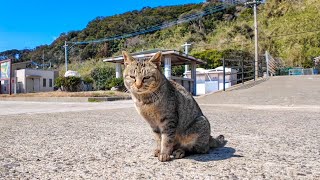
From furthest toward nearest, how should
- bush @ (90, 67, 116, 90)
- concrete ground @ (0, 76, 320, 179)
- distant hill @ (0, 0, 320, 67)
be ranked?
distant hill @ (0, 0, 320, 67)
bush @ (90, 67, 116, 90)
concrete ground @ (0, 76, 320, 179)

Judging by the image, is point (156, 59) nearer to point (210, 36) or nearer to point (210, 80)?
point (210, 80)

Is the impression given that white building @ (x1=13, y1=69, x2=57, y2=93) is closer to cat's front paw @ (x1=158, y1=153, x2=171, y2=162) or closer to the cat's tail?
the cat's tail

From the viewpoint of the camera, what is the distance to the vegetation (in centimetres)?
3433

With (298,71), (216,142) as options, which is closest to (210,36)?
(298,71)

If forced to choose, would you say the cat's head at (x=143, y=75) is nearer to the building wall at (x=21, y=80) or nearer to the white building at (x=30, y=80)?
the white building at (x=30, y=80)

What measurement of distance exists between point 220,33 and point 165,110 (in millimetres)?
47709

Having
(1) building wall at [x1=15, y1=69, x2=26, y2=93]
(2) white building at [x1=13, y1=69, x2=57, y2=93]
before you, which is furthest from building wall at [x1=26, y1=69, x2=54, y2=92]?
(1) building wall at [x1=15, y1=69, x2=26, y2=93]

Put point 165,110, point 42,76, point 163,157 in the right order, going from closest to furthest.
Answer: point 165,110 < point 163,157 < point 42,76

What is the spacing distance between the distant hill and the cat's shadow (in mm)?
31716

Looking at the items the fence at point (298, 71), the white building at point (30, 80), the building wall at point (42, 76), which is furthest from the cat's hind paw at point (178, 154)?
the building wall at point (42, 76)

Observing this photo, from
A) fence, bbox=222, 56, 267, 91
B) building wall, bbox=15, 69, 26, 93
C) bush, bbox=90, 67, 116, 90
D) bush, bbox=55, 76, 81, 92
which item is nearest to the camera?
fence, bbox=222, 56, 267, 91

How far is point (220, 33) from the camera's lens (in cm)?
4831

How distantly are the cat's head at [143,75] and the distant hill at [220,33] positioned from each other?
107 ft

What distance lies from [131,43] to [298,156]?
5825 cm
